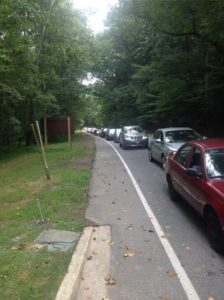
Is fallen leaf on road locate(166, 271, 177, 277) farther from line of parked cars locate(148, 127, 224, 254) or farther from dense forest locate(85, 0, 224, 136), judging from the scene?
dense forest locate(85, 0, 224, 136)

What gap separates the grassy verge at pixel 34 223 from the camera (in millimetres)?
4965

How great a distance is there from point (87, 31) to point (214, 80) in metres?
18.2

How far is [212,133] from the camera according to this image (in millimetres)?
24422

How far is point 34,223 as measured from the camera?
8008mm

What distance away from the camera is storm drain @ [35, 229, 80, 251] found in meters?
6.44

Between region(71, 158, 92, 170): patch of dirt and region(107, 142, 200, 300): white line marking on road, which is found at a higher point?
region(71, 158, 92, 170): patch of dirt

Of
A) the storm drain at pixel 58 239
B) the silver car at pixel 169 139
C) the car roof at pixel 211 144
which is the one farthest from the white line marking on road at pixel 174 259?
the silver car at pixel 169 139

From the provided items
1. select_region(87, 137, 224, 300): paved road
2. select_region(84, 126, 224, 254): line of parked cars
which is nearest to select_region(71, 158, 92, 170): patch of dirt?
select_region(87, 137, 224, 300): paved road

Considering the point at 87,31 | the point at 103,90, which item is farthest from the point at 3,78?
the point at 103,90

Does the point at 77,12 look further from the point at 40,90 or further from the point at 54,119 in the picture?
the point at 54,119

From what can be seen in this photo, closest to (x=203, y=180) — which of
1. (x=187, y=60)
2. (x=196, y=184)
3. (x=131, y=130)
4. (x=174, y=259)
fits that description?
(x=196, y=184)

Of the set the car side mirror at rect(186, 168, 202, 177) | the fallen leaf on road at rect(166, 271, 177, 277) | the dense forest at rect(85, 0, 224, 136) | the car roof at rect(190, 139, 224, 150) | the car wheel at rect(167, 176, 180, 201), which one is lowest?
the fallen leaf on road at rect(166, 271, 177, 277)

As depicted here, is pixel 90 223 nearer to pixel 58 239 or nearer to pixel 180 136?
pixel 58 239

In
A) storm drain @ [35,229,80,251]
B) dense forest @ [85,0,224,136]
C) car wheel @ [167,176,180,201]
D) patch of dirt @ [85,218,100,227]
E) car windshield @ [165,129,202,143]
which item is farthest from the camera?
dense forest @ [85,0,224,136]
